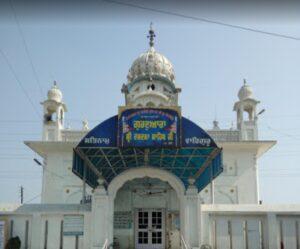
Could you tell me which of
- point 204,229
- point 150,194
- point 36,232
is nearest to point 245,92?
point 150,194

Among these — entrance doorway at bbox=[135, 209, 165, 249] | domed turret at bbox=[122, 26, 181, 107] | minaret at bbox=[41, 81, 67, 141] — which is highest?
domed turret at bbox=[122, 26, 181, 107]

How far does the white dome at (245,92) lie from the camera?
26284mm

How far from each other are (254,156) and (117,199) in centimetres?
872

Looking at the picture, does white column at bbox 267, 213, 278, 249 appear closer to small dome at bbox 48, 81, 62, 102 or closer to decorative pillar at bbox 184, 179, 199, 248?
decorative pillar at bbox 184, 179, 199, 248

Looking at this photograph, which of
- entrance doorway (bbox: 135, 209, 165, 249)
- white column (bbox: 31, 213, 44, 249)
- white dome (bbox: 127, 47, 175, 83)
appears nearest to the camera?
white column (bbox: 31, 213, 44, 249)

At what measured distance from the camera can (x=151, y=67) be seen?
1112 inches

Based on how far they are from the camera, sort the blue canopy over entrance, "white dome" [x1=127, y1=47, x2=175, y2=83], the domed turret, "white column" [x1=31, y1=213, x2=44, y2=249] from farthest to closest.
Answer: "white dome" [x1=127, y1=47, x2=175, y2=83]
the domed turret
"white column" [x1=31, y1=213, x2=44, y2=249]
the blue canopy over entrance

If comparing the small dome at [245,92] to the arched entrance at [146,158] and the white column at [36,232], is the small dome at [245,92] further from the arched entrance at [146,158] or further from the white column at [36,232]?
the white column at [36,232]

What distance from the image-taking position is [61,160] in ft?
79.6

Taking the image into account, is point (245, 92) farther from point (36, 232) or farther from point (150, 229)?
point (36, 232)

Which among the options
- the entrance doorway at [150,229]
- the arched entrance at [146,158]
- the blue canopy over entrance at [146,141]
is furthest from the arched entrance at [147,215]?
the blue canopy over entrance at [146,141]

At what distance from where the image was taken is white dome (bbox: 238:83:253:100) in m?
26.3

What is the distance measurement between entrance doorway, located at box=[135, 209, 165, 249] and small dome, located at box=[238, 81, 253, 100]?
987cm

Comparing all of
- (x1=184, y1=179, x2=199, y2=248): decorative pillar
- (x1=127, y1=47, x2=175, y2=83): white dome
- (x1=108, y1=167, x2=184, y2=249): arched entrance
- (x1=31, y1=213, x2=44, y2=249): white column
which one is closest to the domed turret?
(x1=127, y1=47, x2=175, y2=83): white dome
